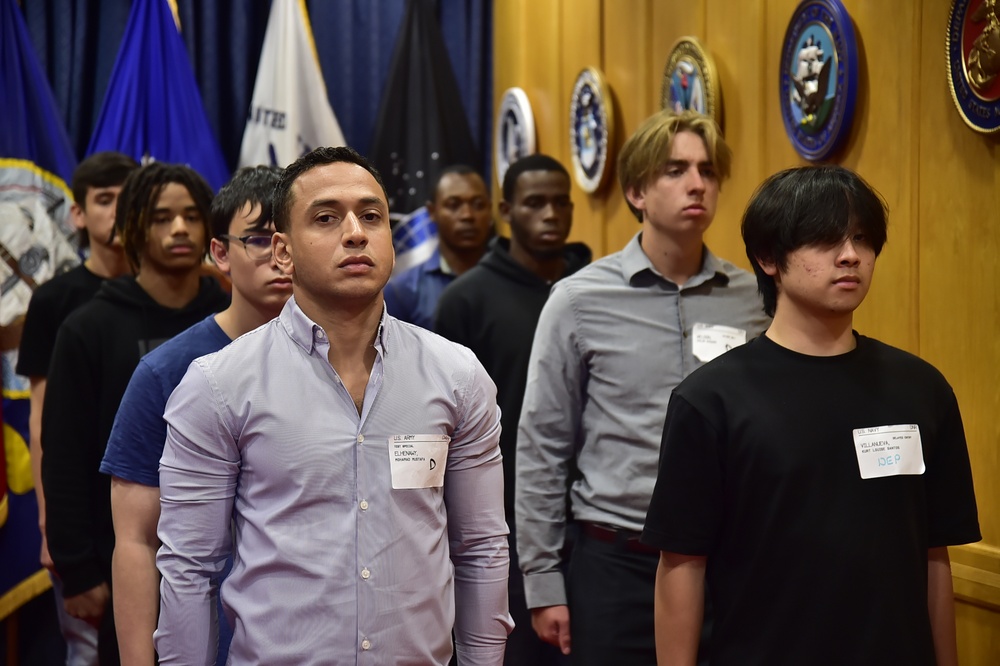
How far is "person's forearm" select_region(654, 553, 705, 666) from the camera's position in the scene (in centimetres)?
183

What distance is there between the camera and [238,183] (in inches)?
94.7

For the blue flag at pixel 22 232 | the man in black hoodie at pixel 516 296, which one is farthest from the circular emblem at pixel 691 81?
the blue flag at pixel 22 232

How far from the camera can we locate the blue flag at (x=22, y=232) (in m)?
4.11

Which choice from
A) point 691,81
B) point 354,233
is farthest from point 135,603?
point 691,81

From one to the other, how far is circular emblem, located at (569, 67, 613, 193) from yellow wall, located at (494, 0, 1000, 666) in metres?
0.73

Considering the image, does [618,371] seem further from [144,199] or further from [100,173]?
[100,173]

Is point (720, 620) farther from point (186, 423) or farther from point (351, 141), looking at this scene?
point (351, 141)

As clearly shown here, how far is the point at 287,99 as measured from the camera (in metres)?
5.34

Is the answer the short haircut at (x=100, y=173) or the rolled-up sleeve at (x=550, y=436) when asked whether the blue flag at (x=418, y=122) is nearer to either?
the short haircut at (x=100, y=173)

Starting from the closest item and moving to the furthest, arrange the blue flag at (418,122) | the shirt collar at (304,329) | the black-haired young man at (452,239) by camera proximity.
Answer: the shirt collar at (304,329)
the black-haired young man at (452,239)
the blue flag at (418,122)

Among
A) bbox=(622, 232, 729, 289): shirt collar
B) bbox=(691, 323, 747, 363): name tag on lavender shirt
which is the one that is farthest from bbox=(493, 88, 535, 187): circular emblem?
bbox=(691, 323, 747, 363): name tag on lavender shirt

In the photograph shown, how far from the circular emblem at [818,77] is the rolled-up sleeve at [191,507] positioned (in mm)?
1915

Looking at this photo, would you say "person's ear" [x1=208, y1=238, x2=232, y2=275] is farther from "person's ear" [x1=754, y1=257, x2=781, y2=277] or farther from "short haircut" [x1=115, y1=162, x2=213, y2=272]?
"person's ear" [x1=754, y1=257, x2=781, y2=277]

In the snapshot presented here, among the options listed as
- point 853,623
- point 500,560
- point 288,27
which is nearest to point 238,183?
point 500,560
